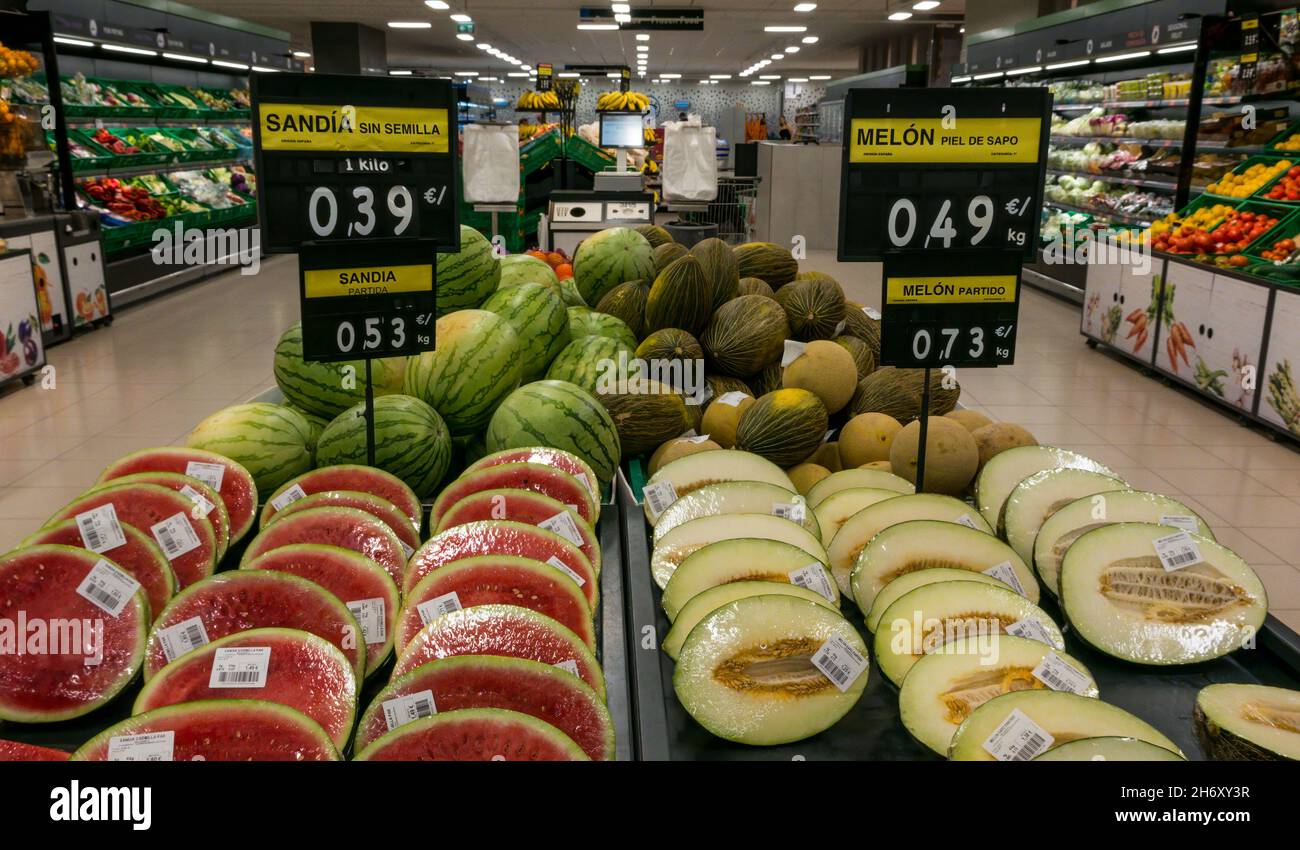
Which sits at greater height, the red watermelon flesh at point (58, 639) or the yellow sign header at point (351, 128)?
the yellow sign header at point (351, 128)

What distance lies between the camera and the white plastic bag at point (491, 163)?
23.7 ft

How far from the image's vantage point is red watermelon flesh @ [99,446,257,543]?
1.91 meters

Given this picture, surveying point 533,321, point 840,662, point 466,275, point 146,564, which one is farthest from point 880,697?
→ point 466,275

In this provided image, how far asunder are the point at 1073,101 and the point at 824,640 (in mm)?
11689

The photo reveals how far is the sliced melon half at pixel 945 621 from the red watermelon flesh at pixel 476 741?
0.55 metres

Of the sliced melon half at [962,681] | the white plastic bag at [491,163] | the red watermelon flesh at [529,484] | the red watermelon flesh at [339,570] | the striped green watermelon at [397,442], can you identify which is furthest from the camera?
the white plastic bag at [491,163]

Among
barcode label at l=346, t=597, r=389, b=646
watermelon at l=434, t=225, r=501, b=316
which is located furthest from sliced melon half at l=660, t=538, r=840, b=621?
watermelon at l=434, t=225, r=501, b=316

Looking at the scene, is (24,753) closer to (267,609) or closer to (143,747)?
(143,747)

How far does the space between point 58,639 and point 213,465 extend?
59cm

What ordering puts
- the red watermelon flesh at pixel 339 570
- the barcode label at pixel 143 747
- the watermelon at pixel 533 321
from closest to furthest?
the barcode label at pixel 143 747, the red watermelon flesh at pixel 339 570, the watermelon at pixel 533 321

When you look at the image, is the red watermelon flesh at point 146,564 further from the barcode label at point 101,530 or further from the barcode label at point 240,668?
the barcode label at point 240,668

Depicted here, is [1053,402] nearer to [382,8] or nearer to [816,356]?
[816,356]

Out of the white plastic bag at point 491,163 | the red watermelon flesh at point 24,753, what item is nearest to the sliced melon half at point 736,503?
the red watermelon flesh at point 24,753
